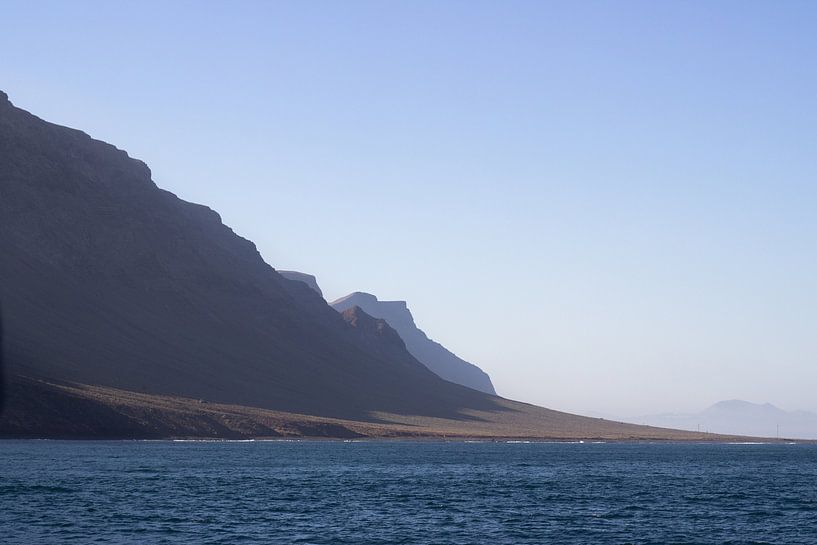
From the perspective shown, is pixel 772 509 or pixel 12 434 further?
pixel 12 434

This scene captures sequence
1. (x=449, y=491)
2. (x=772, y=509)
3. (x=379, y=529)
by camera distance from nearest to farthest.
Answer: (x=379, y=529) < (x=772, y=509) < (x=449, y=491)

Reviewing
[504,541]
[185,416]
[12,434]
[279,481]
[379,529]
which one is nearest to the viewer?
[504,541]

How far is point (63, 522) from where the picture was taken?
60.4 metres

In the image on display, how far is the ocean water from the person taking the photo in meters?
58.9

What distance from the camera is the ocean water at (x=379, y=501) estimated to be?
193 ft

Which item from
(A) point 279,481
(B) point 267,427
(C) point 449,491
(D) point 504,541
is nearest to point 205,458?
(A) point 279,481

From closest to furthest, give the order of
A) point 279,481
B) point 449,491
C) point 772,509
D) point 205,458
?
point 772,509, point 449,491, point 279,481, point 205,458

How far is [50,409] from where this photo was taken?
16362 cm

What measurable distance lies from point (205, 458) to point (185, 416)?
5840 cm

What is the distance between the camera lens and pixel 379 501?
258 feet

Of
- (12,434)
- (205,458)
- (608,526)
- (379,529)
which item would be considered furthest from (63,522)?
(12,434)

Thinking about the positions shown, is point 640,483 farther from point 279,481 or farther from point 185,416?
point 185,416

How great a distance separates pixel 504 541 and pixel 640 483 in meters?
50.6

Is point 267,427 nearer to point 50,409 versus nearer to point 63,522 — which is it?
point 50,409
